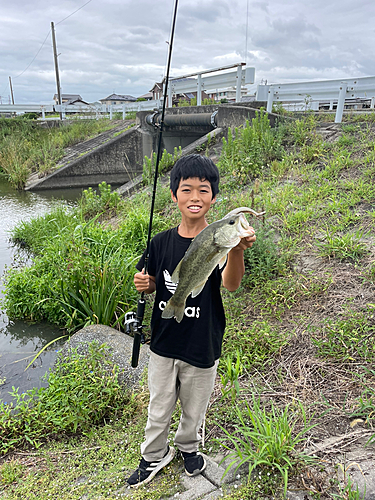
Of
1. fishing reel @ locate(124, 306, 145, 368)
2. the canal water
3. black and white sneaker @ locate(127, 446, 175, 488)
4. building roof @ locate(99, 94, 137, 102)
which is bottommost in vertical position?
the canal water

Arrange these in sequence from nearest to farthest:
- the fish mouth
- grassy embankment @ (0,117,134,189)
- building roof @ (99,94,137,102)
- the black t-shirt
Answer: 1. the fish mouth
2. the black t-shirt
3. grassy embankment @ (0,117,134,189)
4. building roof @ (99,94,137,102)

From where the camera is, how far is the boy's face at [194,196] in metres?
2.14

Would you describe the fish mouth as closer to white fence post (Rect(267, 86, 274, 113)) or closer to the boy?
the boy

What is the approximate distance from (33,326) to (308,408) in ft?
13.1

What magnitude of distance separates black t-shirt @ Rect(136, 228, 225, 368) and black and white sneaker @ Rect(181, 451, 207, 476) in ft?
2.33

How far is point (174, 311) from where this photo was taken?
200cm

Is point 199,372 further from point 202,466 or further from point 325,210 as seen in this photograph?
point 325,210

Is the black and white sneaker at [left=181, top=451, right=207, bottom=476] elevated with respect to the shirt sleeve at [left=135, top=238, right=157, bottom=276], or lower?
lower

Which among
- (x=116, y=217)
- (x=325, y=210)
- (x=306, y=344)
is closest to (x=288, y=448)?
(x=306, y=344)

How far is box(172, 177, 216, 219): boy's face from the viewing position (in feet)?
7.01

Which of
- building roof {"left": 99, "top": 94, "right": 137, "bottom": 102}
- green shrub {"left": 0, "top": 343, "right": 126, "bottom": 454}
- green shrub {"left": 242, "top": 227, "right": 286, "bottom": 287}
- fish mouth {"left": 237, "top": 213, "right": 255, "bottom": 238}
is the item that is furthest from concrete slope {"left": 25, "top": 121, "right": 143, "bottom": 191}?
building roof {"left": 99, "top": 94, "right": 137, "bottom": 102}

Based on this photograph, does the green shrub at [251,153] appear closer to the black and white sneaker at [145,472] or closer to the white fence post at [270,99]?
the white fence post at [270,99]

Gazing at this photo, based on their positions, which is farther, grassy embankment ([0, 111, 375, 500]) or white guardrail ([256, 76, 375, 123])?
white guardrail ([256, 76, 375, 123])

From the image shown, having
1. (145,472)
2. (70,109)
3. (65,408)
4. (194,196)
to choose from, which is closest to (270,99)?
(194,196)
